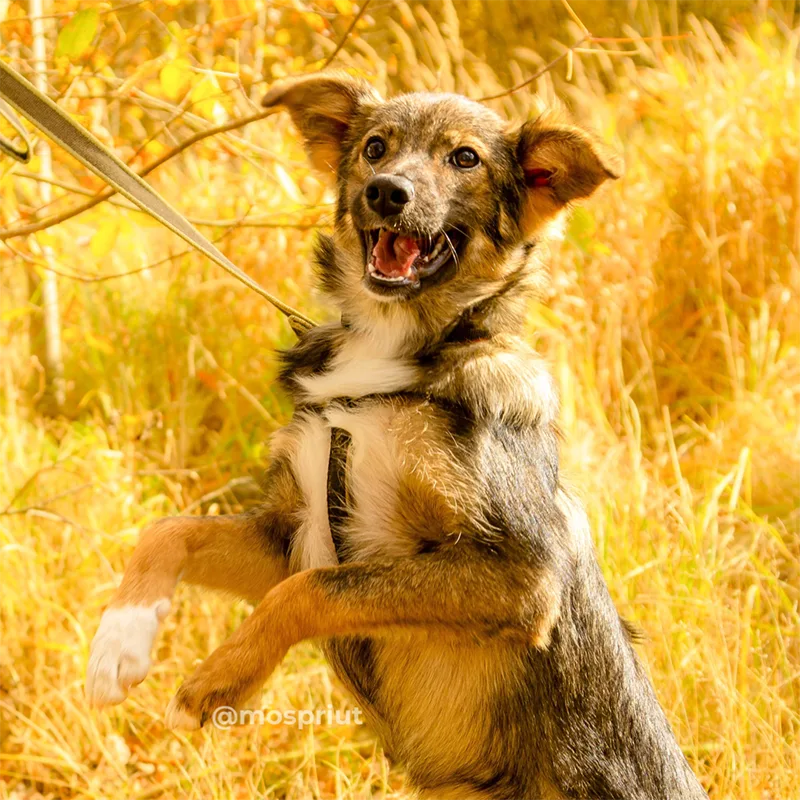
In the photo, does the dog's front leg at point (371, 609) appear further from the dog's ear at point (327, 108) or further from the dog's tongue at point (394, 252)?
the dog's ear at point (327, 108)

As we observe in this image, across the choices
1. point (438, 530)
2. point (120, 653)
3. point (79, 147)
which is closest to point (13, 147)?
point (79, 147)

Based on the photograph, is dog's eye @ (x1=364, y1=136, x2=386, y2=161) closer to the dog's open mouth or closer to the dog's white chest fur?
the dog's open mouth

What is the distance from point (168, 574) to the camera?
238 centimetres

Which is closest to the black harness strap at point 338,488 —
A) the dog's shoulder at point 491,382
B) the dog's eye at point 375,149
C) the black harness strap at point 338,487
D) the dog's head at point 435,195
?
the black harness strap at point 338,487

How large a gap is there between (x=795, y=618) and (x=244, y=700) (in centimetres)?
213

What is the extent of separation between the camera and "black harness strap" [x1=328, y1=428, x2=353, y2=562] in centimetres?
255

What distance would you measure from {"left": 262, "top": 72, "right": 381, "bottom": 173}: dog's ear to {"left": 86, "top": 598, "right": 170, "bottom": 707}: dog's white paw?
148cm

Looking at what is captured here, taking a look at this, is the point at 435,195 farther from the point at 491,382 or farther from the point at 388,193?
the point at 491,382

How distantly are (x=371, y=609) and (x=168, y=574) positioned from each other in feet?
1.76

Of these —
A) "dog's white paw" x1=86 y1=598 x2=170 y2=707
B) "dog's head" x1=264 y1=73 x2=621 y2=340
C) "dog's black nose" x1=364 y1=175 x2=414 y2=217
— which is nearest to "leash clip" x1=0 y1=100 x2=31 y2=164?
"dog's head" x1=264 y1=73 x2=621 y2=340

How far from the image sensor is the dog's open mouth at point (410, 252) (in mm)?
2689

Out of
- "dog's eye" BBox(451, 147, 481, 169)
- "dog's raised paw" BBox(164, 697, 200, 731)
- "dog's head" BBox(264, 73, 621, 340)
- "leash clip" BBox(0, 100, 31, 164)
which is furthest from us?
"dog's eye" BBox(451, 147, 481, 169)

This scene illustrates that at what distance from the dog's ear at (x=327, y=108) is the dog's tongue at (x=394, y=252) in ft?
1.32

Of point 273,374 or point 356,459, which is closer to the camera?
point 356,459
